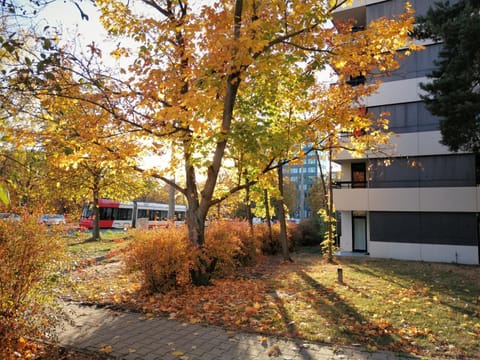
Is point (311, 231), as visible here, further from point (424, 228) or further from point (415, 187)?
point (415, 187)

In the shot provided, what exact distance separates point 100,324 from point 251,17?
663cm

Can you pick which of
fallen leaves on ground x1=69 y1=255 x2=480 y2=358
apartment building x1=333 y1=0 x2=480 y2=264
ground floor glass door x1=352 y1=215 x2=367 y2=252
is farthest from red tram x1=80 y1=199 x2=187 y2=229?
fallen leaves on ground x1=69 y1=255 x2=480 y2=358

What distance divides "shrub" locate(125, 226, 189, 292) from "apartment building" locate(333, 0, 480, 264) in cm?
1175

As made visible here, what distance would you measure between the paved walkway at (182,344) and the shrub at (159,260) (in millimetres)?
1741

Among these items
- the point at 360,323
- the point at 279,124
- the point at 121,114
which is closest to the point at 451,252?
the point at 279,124

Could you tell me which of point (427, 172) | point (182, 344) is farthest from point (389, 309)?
point (427, 172)

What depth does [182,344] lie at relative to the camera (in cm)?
501

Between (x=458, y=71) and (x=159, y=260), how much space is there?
10690mm

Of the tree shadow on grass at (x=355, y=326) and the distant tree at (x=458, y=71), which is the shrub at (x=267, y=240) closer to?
the distant tree at (x=458, y=71)

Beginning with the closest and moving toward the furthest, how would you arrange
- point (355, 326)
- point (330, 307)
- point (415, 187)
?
point (355, 326)
point (330, 307)
point (415, 187)

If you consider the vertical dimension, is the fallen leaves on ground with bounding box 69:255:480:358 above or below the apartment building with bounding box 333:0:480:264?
below

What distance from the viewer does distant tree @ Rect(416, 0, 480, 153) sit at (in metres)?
10.0

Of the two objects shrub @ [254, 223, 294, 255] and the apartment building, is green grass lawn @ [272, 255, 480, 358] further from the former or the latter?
shrub @ [254, 223, 294, 255]

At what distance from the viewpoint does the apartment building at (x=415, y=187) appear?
16359 millimetres
